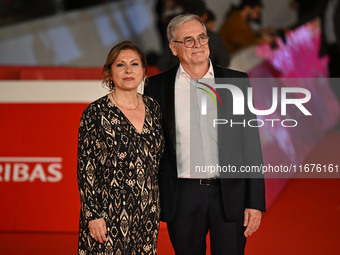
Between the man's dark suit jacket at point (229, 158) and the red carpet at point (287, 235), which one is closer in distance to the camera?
the man's dark suit jacket at point (229, 158)

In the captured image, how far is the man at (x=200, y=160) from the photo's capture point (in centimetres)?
262

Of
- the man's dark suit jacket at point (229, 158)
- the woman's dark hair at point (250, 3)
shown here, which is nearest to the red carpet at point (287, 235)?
the man's dark suit jacket at point (229, 158)

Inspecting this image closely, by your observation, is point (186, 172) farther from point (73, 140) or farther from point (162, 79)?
point (73, 140)

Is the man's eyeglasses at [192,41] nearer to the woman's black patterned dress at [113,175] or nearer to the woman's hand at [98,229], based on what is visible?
the woman's black patterned dress at [113,175]

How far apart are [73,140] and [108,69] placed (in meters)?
2.12

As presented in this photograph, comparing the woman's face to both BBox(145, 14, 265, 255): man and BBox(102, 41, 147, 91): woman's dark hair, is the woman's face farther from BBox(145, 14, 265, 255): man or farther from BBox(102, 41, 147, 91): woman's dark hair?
BBox(145, 14, 265, 255): man

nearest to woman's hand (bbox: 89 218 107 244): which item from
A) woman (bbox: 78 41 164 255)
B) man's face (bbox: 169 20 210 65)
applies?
woman (bbox: 78 41 164 255)

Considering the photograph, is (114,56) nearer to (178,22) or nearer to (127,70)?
(127,70)

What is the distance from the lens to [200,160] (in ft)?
8.54

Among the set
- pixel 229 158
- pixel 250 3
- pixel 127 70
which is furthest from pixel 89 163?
pixel 250 3

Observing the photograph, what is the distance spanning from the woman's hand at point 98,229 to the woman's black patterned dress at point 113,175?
0.8 inches

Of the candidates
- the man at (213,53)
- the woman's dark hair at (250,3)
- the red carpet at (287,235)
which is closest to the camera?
the red carpet at (287,235)

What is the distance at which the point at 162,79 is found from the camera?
9.04 ft

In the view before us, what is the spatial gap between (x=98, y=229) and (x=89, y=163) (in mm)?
293
